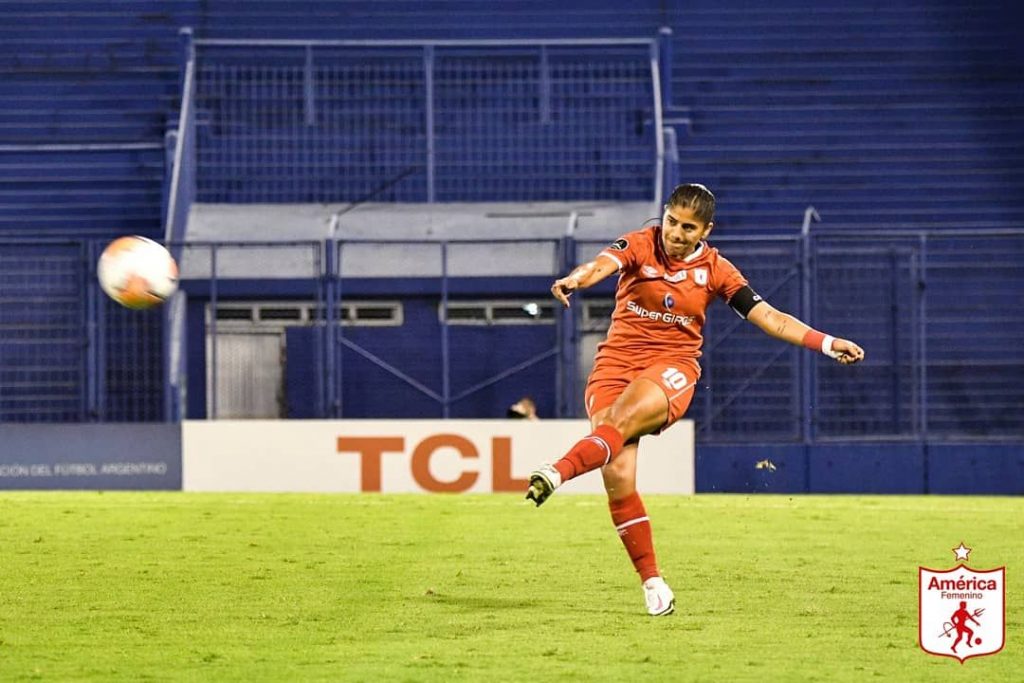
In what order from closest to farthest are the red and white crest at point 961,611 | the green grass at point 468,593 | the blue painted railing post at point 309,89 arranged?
the red and white crest at point 961,611 → the green grass at point 468,593 → the blue painted railing post at point 309,89

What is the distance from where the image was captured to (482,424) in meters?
18.9

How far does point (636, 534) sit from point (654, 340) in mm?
987

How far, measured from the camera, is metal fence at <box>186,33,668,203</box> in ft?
78.0

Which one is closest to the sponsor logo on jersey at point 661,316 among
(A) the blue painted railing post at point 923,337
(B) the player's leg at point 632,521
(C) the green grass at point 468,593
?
(B) the player's leg at point 632,521

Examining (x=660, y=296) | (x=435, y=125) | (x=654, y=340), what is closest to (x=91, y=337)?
(x=435, y=125)

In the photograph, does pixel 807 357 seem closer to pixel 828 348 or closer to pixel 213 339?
pixel 213 339

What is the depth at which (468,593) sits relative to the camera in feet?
32.0

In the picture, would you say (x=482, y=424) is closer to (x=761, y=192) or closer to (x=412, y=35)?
(x=761, y=192)

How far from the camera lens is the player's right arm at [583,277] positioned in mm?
8086

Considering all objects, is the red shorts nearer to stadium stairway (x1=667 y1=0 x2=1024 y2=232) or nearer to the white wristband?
the white wristband

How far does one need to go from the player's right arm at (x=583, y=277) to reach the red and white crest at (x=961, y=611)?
6.63 ft

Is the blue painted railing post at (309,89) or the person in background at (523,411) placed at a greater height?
the blue painted railing post at (309,89)

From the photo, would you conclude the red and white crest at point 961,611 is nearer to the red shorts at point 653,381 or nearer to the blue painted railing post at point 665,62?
the red shorts at point 653,381

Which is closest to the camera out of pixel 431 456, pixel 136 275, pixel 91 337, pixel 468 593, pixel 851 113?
pixel 468 593
